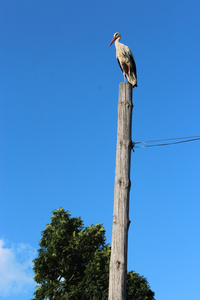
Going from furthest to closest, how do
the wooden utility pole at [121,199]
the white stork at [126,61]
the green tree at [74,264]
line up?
the green tree at [74,264]
the white stork at [126,61]
the wooden utility pole at [121,199]

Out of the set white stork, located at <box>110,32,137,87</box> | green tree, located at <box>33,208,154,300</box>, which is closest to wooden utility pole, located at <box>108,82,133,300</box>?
white stork, located at <box>110,32,137,87</box>

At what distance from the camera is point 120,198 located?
24.0 feet

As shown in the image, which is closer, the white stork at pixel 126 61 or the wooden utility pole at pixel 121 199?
the wooden utility pole at pixel 121 199

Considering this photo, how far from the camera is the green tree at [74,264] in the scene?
19906 mm

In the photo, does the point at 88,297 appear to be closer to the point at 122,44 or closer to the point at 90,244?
the point at 90,244

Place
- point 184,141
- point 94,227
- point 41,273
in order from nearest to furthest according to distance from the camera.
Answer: point 184,141, point 41,273, point 94,227

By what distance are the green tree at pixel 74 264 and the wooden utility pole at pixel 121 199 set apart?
13.9 meters

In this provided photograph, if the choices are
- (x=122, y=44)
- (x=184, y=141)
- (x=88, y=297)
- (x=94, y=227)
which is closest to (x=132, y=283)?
(x=88, y=297)

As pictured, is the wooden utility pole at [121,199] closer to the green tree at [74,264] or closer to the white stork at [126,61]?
the white stork at [126,61]

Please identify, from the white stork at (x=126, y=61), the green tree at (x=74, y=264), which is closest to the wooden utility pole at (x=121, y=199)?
the white stork at (x=126, y=61)

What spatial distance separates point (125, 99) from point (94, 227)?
51.9 ft

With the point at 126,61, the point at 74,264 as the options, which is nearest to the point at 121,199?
the point at 126,61

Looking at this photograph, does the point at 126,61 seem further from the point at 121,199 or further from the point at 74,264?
the point at 74,264

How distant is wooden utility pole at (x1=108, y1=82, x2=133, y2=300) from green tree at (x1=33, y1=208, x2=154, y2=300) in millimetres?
13871
